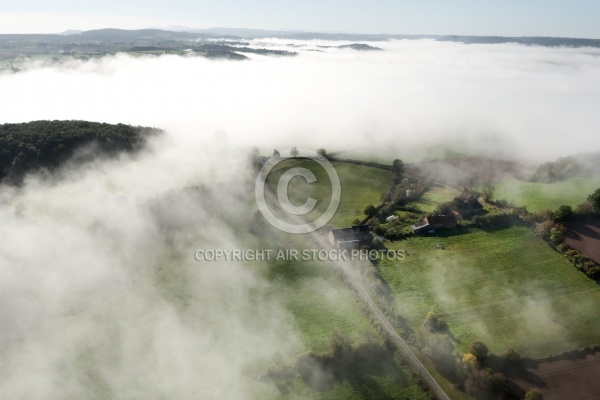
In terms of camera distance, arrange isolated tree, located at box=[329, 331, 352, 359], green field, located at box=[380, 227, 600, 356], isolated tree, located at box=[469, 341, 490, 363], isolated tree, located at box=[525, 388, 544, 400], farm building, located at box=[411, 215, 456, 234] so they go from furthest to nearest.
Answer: farm building, located at box=[411, 215, 456, 234], green field, located at box=[380, 227, 600, 356], isolated tree, located at box=[329, 331, 352, 359], isolated tree, located at box=[469, 341, 490, 363], isolated tree, located at box=[525, 388, 544, 400]

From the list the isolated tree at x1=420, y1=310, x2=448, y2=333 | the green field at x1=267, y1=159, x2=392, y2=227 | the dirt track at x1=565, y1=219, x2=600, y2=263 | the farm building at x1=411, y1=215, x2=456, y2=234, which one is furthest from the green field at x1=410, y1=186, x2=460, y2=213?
the isolated tree at x1=420, y1=310, x2=448, y2=333

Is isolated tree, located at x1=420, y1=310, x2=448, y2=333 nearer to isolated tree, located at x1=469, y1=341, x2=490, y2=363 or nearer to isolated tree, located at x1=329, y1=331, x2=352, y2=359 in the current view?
isolated tree, located at x1=469, y1=341, x2=490, y2=363

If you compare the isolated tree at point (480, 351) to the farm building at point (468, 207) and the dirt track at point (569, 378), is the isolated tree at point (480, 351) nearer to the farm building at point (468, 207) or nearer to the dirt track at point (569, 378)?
the dirt track at point (569, 378)

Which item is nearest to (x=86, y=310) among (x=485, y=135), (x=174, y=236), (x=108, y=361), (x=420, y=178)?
(x=108, y=361)

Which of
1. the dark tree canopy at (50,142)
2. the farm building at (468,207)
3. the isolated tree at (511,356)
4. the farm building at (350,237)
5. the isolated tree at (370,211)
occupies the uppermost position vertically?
the dark tree canopy at (50,142)

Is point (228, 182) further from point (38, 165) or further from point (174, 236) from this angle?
point (38, 165)

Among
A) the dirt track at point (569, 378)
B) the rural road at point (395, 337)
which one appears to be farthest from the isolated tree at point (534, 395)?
the rural road at point (395, 337)

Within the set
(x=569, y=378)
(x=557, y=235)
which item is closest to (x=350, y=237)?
(x=557, y=235)
